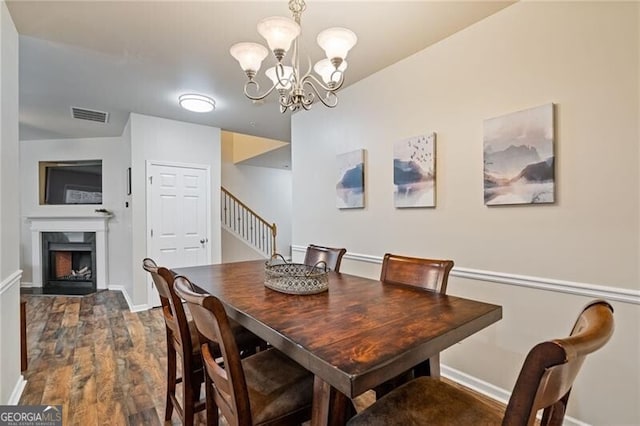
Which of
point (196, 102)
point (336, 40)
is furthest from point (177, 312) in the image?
point (196, 102)

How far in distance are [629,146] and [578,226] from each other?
1.47ft

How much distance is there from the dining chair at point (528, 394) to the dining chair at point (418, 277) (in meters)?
0.22

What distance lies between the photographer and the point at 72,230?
5309 mm

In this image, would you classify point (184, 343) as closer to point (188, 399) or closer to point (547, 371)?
point (188, 399)

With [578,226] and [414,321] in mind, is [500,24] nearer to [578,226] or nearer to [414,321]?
[578,226]

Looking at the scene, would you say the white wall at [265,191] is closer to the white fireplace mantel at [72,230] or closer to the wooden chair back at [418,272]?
the white fireplace mantel at [72,230]

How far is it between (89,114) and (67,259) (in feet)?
9.40

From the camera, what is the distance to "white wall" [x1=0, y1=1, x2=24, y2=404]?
1.84 m

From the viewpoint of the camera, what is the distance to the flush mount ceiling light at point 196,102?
3381 millimetres

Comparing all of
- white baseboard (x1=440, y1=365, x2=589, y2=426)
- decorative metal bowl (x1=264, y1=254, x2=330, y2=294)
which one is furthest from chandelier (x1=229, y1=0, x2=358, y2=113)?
white baseboard (x1=440, y1=365, x2=589, y2=426)

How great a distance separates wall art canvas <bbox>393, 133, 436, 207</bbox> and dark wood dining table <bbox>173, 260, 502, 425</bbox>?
38.1 inches

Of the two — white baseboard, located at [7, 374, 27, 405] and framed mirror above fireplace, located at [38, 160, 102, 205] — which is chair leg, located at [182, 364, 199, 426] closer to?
white baseboard, located at [7, 374, 27, 405]

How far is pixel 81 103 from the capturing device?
145 inches

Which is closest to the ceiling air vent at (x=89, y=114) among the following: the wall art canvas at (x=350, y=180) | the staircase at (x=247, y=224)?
the staircase at (x=247, y=224)
